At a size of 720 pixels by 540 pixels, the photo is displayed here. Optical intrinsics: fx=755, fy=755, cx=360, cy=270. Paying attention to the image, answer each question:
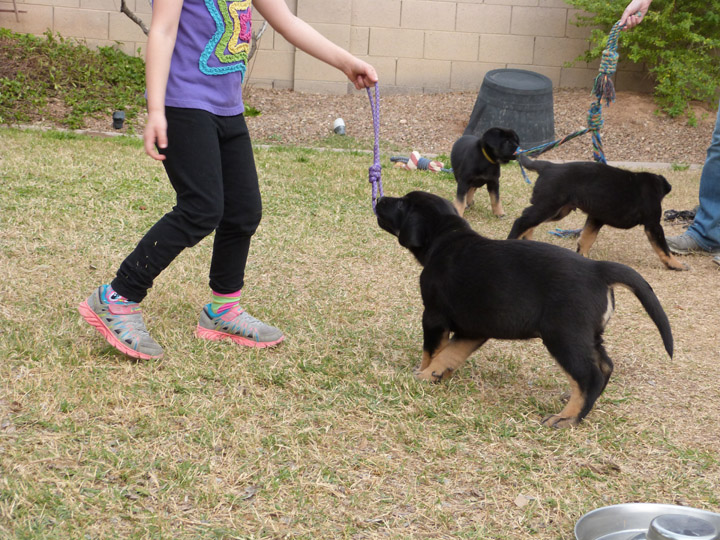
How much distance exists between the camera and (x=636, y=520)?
239 centimetres

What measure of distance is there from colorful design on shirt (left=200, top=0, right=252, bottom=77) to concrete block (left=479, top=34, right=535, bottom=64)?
344 inches

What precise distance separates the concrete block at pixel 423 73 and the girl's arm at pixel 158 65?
8833 millimetres

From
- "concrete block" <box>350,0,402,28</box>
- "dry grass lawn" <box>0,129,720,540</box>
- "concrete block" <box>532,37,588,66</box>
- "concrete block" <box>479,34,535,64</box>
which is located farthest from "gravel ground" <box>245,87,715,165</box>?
"dry grass lawn" <box>0,129,720,540</box>

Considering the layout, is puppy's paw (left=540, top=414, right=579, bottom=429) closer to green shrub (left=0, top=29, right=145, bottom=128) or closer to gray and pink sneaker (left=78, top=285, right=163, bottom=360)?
gray and pink sneaker (left=78, top=285, right=163, bottom=360)

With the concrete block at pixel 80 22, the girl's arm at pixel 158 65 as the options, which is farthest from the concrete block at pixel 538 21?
the girl's arm at pixel 158 65

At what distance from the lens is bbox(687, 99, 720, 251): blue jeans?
5.75m

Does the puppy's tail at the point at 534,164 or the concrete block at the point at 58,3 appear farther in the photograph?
the concrete block at the point at 58,3

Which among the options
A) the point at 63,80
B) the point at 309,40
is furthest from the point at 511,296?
the point at 63,80

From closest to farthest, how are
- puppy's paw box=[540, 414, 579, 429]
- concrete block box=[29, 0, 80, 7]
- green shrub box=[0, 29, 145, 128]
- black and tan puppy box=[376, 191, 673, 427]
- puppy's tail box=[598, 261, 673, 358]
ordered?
puppy's tail box=[598, 261, 673, 358], black and tan puppy box=[376, 191, 673, 427], puppy's paw box=[540, 414, 579, 429], green shrub box=[0, 29, 145, 128], concrete block box=[29, 0, 80, 7]

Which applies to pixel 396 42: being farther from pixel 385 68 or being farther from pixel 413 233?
pixel 413 233

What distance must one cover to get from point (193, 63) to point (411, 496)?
6.15 feet

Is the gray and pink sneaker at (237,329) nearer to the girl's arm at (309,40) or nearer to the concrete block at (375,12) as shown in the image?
the girl's arm at (309,40)

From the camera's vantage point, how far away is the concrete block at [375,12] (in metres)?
11.0

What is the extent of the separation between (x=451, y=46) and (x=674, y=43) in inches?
125
